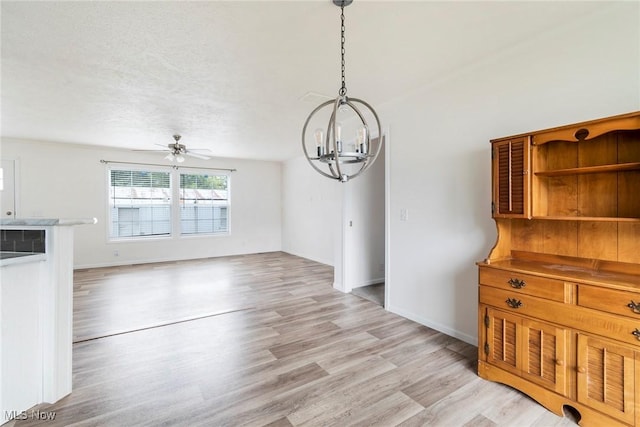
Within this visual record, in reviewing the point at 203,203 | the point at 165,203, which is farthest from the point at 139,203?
the point at 203,203

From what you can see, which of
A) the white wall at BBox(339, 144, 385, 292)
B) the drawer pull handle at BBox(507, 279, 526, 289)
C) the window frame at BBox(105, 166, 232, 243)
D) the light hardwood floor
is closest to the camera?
the light hardwood floor

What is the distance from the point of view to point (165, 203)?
6695 millimetres

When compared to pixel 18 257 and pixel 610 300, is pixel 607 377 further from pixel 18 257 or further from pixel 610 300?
pixel 18 257

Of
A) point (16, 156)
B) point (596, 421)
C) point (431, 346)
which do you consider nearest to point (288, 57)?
point (431, 346)

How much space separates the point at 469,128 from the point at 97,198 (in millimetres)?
6878

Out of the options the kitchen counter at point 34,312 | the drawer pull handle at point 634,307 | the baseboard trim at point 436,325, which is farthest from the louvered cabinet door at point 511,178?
the kitchen counter at point 34,312

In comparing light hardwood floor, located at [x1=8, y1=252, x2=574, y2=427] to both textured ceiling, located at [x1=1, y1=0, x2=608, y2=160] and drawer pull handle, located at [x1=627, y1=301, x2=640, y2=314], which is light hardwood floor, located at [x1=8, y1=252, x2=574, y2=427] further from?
textured ceiling, located at [x1=1, y1=0, x2=608, y2=160]

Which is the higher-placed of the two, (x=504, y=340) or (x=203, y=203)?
(x=203, y=203)

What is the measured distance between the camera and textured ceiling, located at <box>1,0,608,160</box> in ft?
5.92

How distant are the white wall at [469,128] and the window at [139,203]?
5.52 m

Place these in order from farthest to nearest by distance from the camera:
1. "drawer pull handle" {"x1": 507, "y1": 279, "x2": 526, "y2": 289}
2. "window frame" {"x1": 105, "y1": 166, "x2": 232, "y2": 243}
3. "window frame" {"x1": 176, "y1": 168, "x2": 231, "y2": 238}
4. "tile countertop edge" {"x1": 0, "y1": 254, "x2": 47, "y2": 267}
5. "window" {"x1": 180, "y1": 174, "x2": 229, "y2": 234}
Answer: "window" {"x1": 180, "y1": 174, "x2": 229, "y2": 234} → "window frame" {"x1": 176, "y1": 168, "x2": 231, "y2": 238} → "window frame" {"x1": 105, "y1": 166, "x2": 232, "y2": 243} → "drawer pull handle" {"x1": 507, "y1": 279, "x2": 526, "y2": 289} → "tile countertop edge" {"x1": 0, "y1": 254, "x2": 47, "y2": 267}

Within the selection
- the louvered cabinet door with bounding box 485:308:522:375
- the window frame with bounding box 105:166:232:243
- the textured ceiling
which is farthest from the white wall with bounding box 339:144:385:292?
the window frame with bounding box 105:166:232:243

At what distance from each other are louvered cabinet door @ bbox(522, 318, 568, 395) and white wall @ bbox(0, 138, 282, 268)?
6.68 meters

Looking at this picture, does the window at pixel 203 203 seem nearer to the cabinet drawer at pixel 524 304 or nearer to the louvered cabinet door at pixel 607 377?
the cabinet drawer at pixel 524 304
